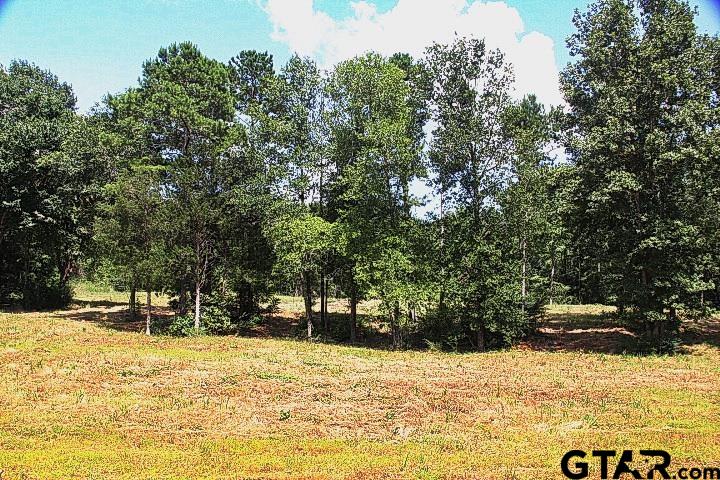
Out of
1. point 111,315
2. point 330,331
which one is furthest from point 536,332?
point 111,315

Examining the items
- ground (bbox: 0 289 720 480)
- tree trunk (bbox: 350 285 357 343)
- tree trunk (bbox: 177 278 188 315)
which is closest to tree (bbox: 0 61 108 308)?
tree trunk (bbox: 177 278 188 315)

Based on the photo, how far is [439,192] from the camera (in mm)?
31672

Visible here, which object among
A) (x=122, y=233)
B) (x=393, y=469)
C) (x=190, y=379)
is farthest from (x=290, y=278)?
(x=393, y=469)

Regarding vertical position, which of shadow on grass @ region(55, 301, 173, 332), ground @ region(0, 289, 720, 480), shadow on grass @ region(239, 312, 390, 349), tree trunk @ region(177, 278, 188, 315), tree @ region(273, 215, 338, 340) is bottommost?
ground @ region(0, 289, 720, 480)

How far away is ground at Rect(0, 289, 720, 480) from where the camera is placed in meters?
10.8

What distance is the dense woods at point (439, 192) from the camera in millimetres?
27141

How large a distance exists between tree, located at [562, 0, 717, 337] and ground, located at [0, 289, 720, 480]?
12.8 feet

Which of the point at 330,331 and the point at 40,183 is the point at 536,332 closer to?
the point at 330,331

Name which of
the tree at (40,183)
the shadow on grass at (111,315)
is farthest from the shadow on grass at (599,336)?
the tree at (40,183)

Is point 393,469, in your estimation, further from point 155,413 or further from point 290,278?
point 290,278

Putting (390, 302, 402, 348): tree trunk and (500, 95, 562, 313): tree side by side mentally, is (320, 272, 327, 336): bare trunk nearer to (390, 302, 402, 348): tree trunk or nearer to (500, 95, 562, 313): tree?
(390, 302, 402, 348): tree trunk

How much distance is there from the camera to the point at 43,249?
145 feet

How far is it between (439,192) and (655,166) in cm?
1100

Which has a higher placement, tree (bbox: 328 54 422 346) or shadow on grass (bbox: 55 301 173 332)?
tree (bbox: 328 54 422 346)
